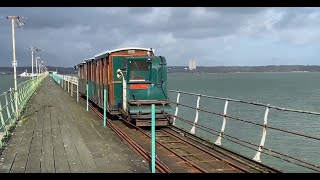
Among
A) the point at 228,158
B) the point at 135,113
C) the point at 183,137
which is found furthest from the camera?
the point at 135,113

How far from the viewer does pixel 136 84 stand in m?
14.9

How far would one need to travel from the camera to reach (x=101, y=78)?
18172mm

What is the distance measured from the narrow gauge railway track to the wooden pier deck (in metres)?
0.41

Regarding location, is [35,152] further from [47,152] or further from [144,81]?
[144,81]

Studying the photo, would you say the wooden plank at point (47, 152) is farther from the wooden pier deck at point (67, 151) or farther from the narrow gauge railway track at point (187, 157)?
the narrow gauge railway track at point (187, 157)

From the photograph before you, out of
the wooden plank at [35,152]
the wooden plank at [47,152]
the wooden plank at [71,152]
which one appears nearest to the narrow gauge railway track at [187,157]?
the wooden plank at [71,152]

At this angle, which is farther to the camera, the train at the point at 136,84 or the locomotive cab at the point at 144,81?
the locomotive cab at the point at 144,81

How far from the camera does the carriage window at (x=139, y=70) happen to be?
1511 cm

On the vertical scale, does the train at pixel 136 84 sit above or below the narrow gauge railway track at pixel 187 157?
above

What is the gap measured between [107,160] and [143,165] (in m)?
0.87

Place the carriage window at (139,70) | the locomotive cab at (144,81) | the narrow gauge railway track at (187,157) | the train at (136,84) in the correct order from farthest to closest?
the carriage window at (139,70)
the locomotive cab at (144,81)
the train at (136,84)
the narrow gauge railway track at (187,157)

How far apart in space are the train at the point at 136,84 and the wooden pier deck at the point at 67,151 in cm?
135

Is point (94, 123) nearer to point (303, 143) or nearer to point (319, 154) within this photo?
point (319, 154)

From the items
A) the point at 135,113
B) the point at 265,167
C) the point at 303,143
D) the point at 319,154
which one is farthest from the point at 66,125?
the point at 303,143
